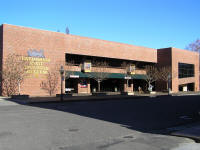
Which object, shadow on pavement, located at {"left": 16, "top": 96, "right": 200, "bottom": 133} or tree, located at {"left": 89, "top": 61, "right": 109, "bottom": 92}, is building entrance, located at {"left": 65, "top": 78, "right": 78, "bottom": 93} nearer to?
tree, located at {"left": 89, "top": 61, "right": 109, "bottom": 92}

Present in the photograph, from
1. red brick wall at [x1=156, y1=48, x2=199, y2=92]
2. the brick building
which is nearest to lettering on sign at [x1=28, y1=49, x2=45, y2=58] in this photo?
the brick building

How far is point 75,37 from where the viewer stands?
130 ft

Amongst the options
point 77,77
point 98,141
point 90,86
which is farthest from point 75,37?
point 98,141

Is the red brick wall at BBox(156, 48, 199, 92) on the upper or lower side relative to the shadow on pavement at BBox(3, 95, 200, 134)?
upper

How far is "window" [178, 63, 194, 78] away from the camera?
56662mm

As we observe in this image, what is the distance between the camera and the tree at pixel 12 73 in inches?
1160

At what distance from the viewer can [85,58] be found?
142 feet

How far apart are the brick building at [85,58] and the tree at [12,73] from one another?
3.85 ft

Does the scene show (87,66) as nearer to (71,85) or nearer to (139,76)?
(71,85)

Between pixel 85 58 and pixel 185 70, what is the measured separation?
1149 inches

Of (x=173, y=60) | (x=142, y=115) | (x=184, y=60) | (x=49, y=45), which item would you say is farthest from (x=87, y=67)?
(x=184, y=60)

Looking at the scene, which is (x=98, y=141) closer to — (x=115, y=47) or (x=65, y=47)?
(x=65, y=47)

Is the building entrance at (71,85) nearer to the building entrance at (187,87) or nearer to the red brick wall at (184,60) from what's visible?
the red brick wall at (184,60)

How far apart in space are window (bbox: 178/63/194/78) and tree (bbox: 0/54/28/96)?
39.3 meters
